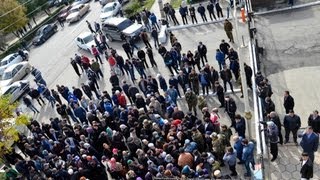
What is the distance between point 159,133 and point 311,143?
532 centimetres

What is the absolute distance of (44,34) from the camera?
36.2m

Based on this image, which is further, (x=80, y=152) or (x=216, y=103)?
(x=216, y=103)

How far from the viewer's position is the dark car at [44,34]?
3588 cm

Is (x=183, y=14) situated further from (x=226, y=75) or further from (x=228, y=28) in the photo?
(x=226, y=75)

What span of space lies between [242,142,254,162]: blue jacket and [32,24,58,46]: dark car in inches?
1059

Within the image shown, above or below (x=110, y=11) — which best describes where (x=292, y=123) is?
above

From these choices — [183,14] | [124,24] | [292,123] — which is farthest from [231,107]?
[124,24]

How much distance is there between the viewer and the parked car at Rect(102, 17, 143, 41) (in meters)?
27.1

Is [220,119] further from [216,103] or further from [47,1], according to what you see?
[47,1]

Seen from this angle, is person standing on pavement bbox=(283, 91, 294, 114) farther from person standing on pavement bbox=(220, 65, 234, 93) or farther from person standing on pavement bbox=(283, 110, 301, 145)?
person standing on pavement bbox=(220, 65, 234, 93)

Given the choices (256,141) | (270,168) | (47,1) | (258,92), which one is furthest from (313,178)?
(47,1)

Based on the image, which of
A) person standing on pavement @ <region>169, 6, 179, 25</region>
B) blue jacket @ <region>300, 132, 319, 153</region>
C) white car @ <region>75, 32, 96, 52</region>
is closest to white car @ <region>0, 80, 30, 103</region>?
white car @ <region>75, 32, 96, 52</region>

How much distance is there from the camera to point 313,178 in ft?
42.6

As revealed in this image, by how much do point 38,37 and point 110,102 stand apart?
20.2 meters
